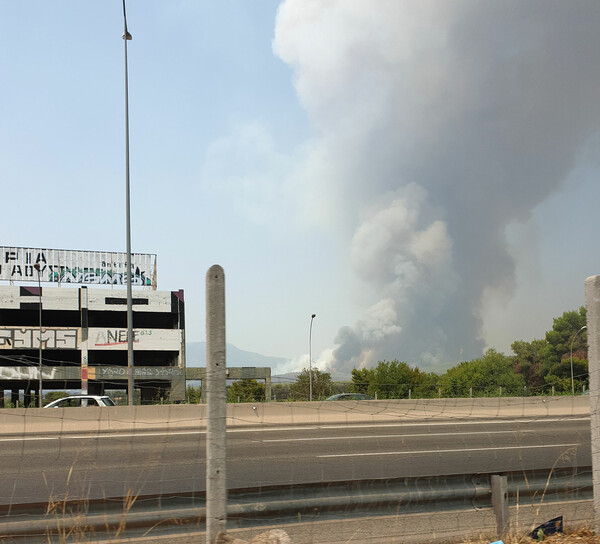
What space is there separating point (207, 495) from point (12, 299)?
69770mm

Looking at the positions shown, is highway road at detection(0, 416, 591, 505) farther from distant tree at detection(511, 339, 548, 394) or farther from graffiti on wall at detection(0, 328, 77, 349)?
distant tree at detection(511, 339, 548, 394)

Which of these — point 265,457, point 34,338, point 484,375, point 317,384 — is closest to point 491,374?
point 484,375

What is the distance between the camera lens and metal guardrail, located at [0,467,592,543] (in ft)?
14.2

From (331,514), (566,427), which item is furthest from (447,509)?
(566,427)

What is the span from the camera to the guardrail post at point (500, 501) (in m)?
5.25

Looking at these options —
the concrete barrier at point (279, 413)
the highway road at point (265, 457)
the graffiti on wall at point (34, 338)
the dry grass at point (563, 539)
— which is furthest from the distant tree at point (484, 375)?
the dry grass at point (563, 539)

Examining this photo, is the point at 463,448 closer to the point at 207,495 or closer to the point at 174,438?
the point at 174,438

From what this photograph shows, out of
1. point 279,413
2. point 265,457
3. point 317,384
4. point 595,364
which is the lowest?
point 317,384

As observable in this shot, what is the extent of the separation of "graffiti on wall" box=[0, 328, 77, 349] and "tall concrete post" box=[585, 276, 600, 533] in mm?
67328

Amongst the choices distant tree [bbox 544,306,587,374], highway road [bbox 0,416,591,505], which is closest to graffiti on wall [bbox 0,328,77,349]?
highway road [bbox 0,416,591,505]

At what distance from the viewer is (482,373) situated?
122m

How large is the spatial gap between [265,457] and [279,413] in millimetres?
9953

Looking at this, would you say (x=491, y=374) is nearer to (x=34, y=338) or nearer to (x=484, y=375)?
(x=484, y=375)

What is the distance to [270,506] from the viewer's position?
464cm
